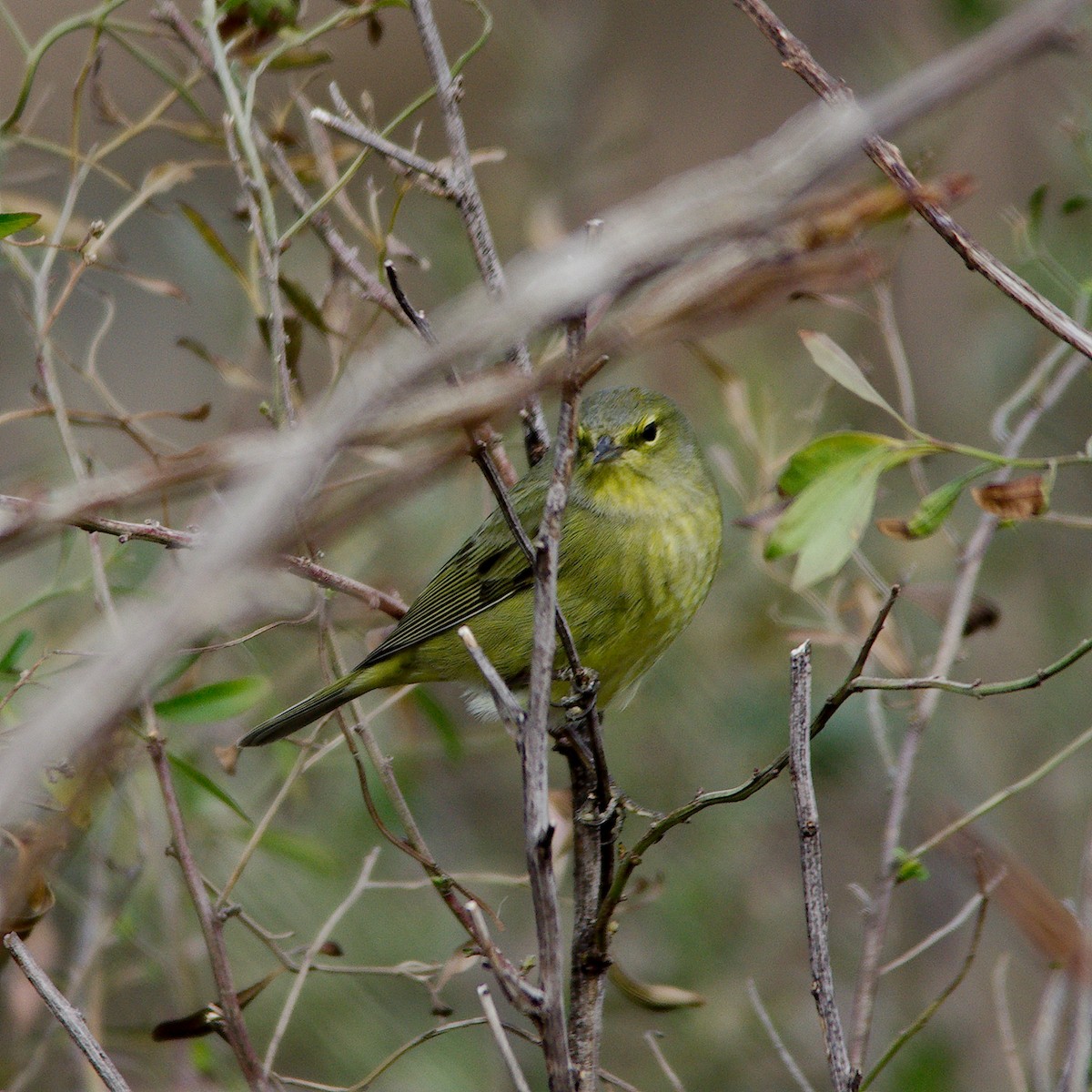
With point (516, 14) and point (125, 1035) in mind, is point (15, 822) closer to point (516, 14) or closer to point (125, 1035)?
point (125, 1035)

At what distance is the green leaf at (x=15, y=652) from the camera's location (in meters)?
2.22

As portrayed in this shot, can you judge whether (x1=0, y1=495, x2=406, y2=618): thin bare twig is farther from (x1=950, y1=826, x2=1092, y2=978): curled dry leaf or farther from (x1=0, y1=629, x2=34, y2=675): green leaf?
(x1=950, y1=826, x2=1092, y2=978): curled dry leaf

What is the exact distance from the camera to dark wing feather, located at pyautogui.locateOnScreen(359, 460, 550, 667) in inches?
142

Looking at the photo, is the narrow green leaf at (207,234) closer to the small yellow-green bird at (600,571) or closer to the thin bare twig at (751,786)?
the small yellow-green bird at (600,571)

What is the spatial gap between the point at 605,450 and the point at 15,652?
68.6 inches

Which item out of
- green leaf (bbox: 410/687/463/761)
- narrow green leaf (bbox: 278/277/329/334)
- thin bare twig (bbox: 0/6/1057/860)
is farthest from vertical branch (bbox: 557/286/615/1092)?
thin bare twig (bbox: 0/6/1057/860)

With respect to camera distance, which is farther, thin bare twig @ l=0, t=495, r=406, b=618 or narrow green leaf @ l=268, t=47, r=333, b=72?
narrow green leaf @ l=268, t=47, r=333, b=72

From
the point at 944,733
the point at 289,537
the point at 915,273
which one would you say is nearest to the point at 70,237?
the point at 289,537

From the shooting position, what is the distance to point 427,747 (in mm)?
3727

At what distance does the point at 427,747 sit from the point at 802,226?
3.00 metres

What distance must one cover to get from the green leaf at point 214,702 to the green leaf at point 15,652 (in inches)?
10.5

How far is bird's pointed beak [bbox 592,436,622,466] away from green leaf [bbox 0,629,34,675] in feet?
5.46

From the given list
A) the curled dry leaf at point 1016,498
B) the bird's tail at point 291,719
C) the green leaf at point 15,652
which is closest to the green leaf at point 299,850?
the bird's tail at point 291,719

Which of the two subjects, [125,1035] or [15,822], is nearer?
[15,822]
